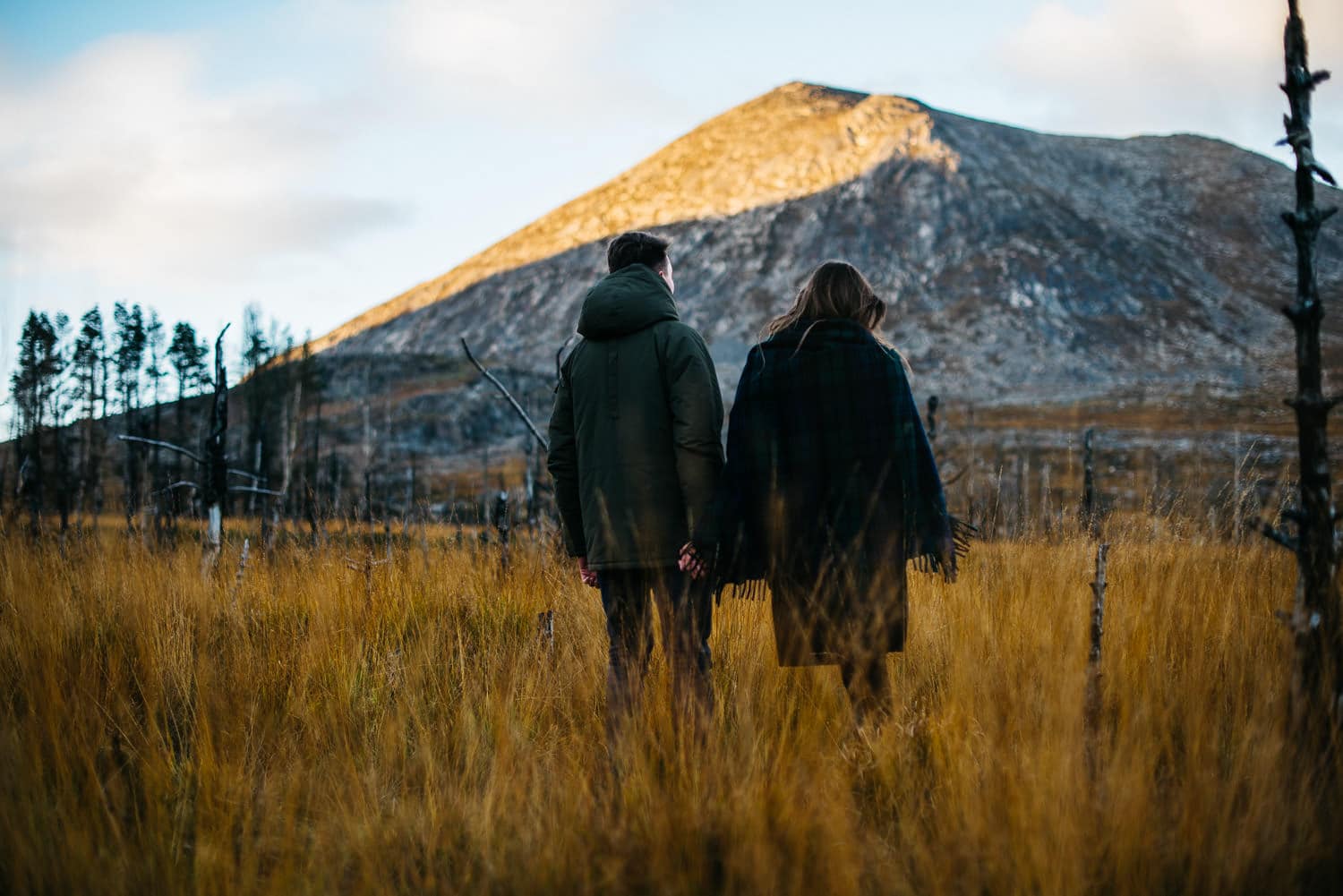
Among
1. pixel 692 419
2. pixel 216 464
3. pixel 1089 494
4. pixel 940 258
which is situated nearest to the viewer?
pixel 692 419

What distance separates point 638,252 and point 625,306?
0.32 meters

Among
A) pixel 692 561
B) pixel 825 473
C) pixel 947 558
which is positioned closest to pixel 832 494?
pixel 825 473

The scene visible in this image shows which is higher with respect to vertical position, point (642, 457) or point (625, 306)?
point (625, 306)

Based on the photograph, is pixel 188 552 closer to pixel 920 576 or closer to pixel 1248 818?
pixel 920 576

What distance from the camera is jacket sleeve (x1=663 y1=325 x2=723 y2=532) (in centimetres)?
315

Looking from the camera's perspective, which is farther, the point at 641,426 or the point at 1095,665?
the point at 641,426

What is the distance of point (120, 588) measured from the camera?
4695mm

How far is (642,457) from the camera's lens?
10.5 feet

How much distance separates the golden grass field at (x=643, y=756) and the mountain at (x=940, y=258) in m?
60.3

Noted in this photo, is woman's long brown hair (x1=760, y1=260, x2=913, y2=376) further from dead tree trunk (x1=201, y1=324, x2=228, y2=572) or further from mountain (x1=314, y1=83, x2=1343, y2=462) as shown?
mountain (x1=314, y1=83, x2=1343, y2=462)

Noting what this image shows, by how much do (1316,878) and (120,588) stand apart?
5.58m

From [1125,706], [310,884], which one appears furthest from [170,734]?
[1125,706]

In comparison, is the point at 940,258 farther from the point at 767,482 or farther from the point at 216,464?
the point at 767,482

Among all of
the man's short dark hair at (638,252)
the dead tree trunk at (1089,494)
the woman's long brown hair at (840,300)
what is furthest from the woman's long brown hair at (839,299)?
the dead tree trunk at (1089,494)
